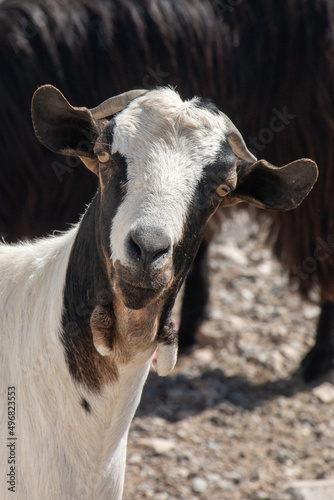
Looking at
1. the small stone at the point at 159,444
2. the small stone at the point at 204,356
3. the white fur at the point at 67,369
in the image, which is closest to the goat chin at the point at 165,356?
the white fur at the point at 67,369

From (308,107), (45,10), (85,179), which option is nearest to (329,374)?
(308,107)

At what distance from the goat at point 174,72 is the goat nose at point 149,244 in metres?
2.28

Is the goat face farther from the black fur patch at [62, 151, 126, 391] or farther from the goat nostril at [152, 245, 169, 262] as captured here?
the black fur patch at [62, 151, 126, 391]

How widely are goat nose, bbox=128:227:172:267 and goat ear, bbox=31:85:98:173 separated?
58 cm

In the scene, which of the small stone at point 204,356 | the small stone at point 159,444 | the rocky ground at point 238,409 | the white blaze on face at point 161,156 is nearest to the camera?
the white blaze on face at point 161,156

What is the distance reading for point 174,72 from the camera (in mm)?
4309

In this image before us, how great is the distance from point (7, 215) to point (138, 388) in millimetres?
1956

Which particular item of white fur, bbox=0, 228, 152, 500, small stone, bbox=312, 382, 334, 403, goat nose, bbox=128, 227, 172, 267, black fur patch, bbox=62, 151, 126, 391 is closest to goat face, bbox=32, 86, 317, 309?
goat nose, bbox=128, 227, 172, 267

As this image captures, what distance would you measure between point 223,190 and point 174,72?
214 centimetres

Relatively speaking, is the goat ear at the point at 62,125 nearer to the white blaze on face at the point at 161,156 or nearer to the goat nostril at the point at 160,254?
the white blaze on face at the point at 161,156

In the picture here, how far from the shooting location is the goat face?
209cm

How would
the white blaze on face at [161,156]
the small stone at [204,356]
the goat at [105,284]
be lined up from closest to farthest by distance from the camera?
1. the white blaze on face at [161,156]
2. the goat at [105,284]
3. the small stone at [204,356]

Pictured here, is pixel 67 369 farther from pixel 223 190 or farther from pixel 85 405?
pixel 223 190

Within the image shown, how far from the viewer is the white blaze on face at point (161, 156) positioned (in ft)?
6.94
